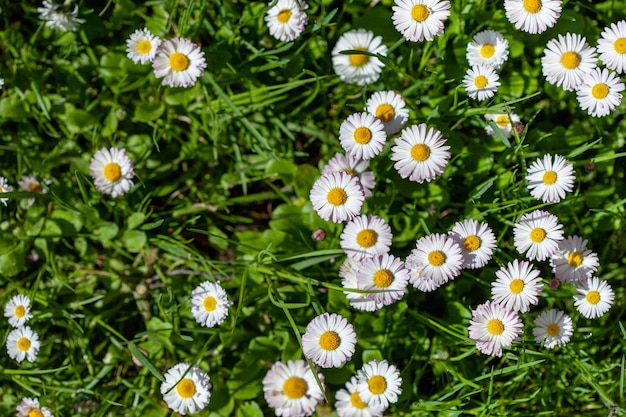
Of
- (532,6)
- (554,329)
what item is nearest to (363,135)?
(532,6)

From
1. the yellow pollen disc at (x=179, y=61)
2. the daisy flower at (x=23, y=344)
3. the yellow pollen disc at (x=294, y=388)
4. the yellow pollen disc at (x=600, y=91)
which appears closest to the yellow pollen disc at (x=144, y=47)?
the yellow pollen disc at (x=179, y=61)

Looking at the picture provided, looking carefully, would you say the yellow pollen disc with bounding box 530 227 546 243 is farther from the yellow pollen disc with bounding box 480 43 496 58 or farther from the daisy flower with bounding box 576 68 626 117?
the yellow pollen disc with bounding box 480 43 496 58

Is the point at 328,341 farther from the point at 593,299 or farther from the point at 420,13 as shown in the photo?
the point at 420,13

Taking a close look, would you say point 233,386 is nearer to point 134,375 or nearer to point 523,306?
point 134,375

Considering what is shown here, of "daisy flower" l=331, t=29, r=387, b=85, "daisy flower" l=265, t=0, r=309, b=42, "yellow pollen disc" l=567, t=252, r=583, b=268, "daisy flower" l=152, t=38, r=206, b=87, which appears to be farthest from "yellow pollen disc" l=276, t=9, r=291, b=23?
"yellow pollen disc" l=567, t=252, r=583, b=268

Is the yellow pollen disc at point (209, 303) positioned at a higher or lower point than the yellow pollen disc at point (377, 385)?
higher

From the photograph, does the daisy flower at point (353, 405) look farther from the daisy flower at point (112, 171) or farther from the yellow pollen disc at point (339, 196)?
the daisy flower at point (112, 171)
